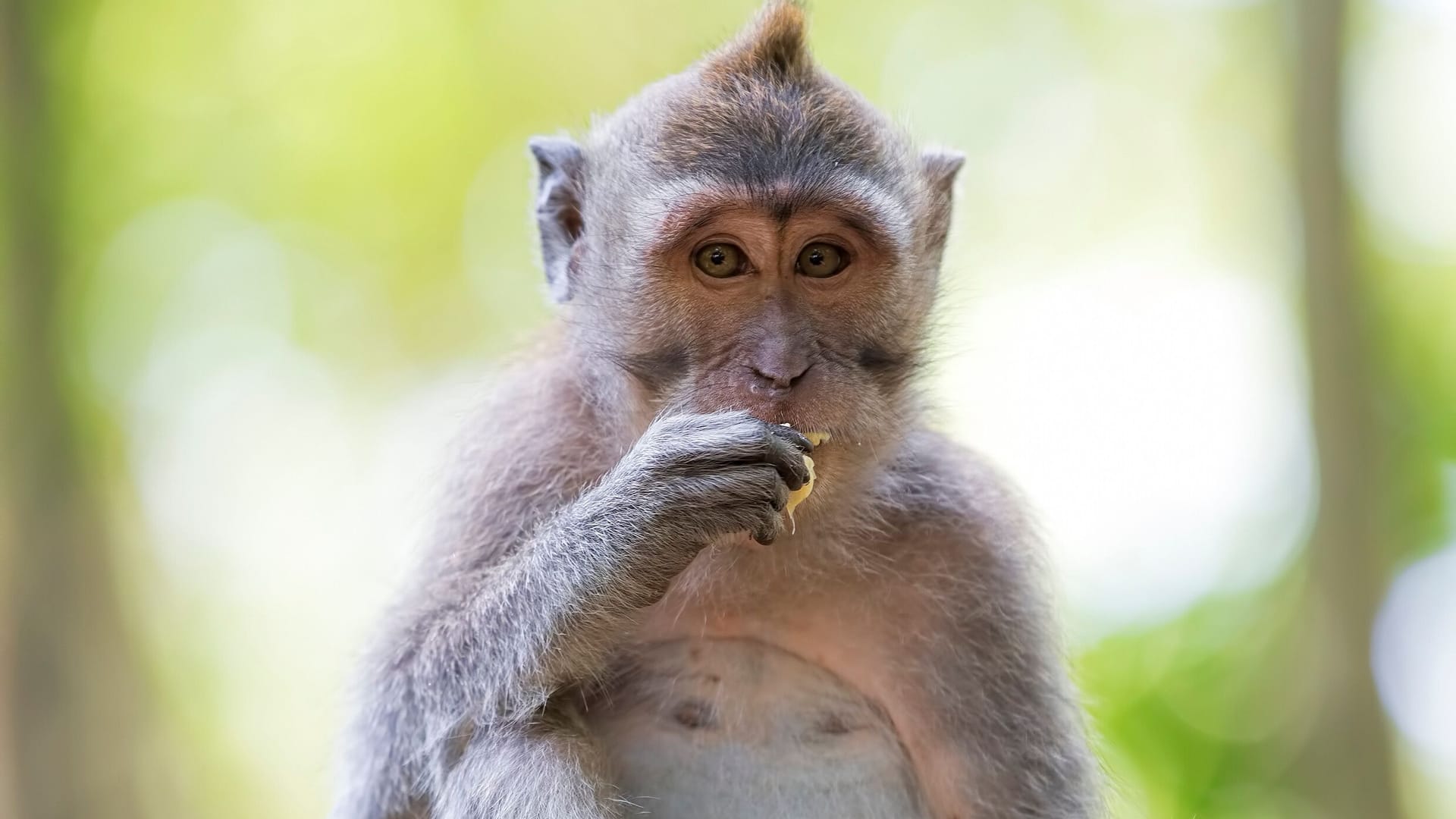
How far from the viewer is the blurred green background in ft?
22.3

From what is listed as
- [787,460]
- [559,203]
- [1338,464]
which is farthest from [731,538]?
[1338,464]

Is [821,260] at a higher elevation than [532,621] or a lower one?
higher

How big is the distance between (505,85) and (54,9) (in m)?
2.95

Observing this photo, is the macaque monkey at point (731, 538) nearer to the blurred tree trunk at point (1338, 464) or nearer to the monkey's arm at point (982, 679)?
the monkey's arm at point (982, 679)

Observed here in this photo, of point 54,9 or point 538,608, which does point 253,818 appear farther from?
point 538,608

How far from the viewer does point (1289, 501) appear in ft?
25.4

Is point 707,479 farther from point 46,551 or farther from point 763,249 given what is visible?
point 46,551

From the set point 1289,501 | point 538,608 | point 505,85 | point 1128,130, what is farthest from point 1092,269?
point 538,608

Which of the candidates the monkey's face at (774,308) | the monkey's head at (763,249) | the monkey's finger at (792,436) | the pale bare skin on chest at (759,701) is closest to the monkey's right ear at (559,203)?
the monkey's head at (763,249)

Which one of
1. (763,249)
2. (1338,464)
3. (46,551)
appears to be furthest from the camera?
(1338,464)

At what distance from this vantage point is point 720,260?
300 cm

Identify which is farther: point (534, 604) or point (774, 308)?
point (534, 604)

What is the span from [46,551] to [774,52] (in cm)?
502

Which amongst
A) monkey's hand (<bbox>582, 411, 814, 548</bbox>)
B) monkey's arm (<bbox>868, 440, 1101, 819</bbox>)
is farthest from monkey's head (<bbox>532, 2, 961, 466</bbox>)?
monkey's arm (<bbox>868, 440, 1101, 819</bbox>)
